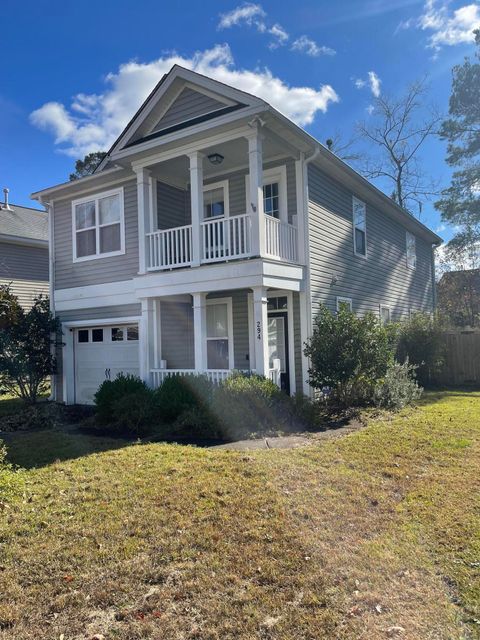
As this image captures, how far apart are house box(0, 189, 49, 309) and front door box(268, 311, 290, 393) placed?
1267cm

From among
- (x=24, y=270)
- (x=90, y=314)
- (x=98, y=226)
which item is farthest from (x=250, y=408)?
(x=24, y=270)

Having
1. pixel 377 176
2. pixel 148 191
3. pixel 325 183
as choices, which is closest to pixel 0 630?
pixel 148 191

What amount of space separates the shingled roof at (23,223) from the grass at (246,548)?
16641 millimetres


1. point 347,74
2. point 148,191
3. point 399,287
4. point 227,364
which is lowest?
point 227,364

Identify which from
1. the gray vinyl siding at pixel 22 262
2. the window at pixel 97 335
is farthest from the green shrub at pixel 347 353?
the gray vinyl siding at pixel 22 262

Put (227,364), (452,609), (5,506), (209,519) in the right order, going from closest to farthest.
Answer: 1. (452,609)
2. (209,519)
3. (5,506)
4. (227,364)

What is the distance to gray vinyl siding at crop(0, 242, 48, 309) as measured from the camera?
20109mm

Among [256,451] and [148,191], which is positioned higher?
[148,191]

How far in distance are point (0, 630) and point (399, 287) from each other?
A: 666 inches

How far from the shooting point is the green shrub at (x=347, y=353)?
9.75 m

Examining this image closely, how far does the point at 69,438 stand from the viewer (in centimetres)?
847

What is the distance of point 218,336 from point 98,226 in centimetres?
468

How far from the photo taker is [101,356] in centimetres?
1325

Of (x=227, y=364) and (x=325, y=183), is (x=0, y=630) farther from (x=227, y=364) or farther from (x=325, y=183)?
(x=325, y=183)
